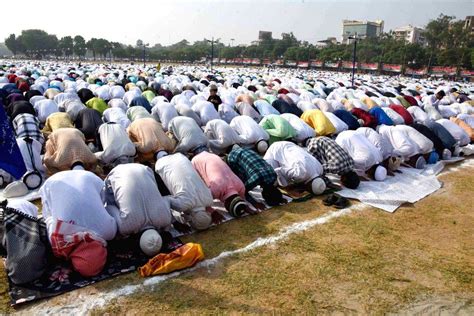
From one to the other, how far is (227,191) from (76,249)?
6.13 feet

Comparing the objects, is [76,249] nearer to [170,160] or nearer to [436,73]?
[170,160]

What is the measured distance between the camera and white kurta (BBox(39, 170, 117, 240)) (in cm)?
324

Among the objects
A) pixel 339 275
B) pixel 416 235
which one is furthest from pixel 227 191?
pixel 416 235

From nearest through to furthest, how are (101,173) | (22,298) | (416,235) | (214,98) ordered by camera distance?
(22,298)
(416,235)
(101,173)
(214,98)

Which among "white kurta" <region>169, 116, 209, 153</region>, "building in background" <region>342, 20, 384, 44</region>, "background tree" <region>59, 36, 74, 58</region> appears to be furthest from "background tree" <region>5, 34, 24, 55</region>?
→ "white kurta" <region>169, 116, 209, 153</region>

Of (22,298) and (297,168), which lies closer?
(22,298)

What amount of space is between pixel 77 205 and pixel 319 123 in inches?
231

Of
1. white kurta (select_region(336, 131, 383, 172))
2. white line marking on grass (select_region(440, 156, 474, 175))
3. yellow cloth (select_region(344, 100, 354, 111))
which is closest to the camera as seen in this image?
white kurta (select_region(336, 131, 383, 172))

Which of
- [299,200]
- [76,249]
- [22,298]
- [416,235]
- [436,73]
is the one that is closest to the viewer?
[22,298]

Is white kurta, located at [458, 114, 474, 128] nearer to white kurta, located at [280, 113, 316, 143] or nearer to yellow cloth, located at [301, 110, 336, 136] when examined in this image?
yellow cloth, located at [301, 110, 336, 136]

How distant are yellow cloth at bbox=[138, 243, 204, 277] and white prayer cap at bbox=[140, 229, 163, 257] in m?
0.10

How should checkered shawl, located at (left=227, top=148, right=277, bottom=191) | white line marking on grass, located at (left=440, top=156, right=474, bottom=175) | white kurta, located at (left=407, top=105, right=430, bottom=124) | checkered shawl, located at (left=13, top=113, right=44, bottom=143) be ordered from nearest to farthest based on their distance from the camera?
checkered shawl, located at (left=227, top=148, right=277, bottom=191), checkered shawl, located at (left=13, top=113, right=44, bottom=143), white line marking on grass, located at (left=440, top=156, right=474, bottom=175), white kurta, located at (left=407, top=105, right=430, bottom=124)

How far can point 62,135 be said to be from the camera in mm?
5387

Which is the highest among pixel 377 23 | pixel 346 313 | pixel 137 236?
pixel 377 23
